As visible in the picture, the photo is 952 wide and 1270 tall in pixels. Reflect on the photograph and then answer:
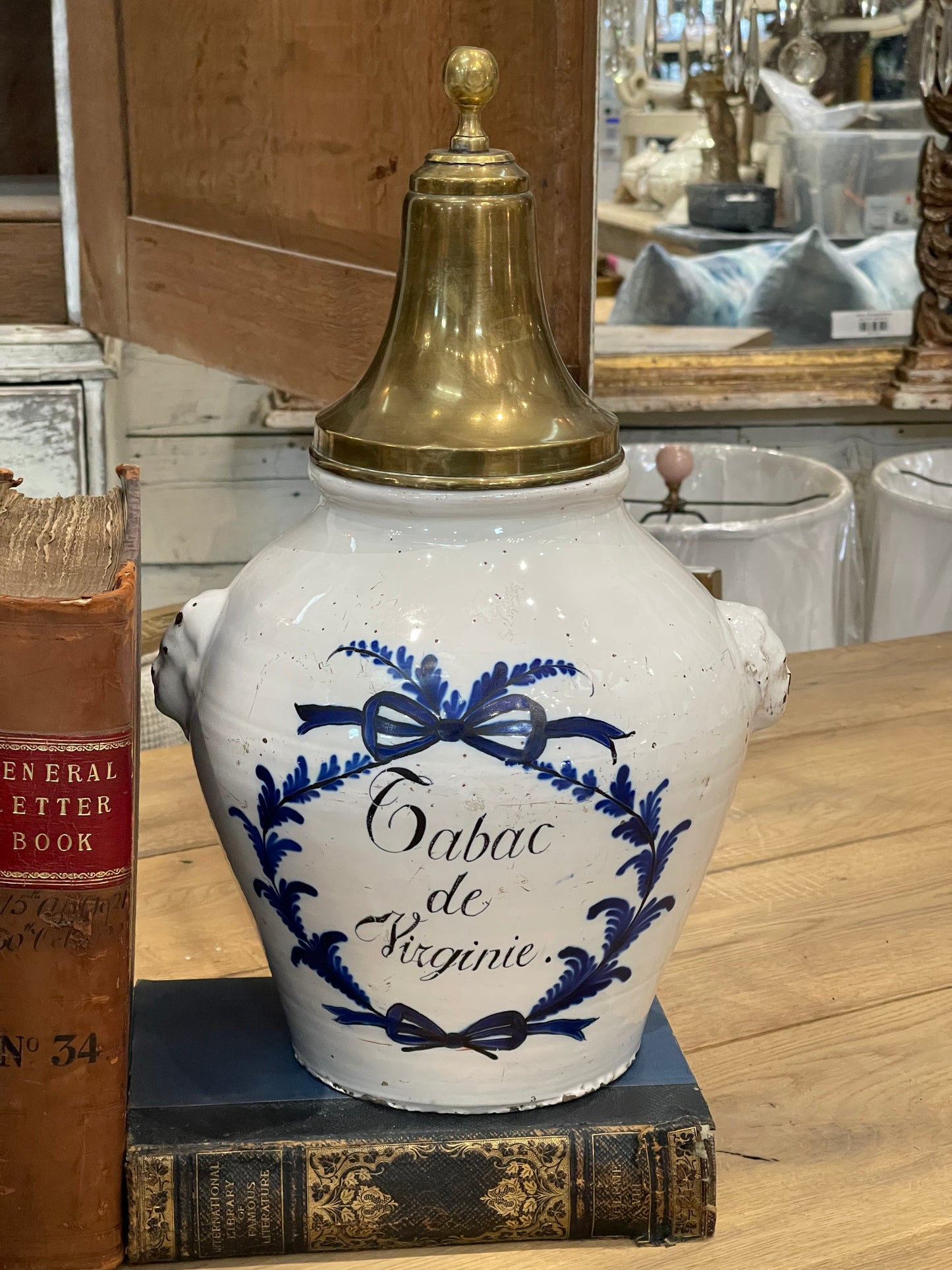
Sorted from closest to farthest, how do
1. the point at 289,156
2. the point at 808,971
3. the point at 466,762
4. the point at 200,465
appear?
the point at 466,762, the point at 808,971, the point at 289,156, the point at 200,465

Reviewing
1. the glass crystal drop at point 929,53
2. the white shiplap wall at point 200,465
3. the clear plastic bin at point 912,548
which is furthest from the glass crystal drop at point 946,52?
the white shiplap wall at point 200,465

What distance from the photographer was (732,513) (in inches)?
75.5

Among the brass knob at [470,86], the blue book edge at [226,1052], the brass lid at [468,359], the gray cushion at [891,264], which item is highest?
the brass knob at [470,86]

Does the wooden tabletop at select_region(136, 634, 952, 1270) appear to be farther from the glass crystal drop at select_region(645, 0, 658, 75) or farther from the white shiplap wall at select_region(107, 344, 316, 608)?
the glass crystal drop at select_region(645, 0, 658, 75)

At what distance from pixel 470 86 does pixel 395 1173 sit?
433 mm

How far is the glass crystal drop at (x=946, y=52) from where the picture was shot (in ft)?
6.18

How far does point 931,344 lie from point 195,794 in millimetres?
1471

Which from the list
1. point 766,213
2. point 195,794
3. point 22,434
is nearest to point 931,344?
point 766,213

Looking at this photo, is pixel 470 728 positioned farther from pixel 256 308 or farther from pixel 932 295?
pixel 932 295

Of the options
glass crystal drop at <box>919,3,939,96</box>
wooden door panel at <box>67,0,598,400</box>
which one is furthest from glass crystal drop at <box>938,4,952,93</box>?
wooden door panel at <box>67,0,598,400</box>

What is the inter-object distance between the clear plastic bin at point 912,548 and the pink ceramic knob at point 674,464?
0.29m

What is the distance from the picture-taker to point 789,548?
1.59 m

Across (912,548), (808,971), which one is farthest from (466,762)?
(912,548)

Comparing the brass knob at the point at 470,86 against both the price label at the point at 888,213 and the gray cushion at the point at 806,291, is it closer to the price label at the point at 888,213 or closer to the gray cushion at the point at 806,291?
the gray cushion at the point at 806,291
